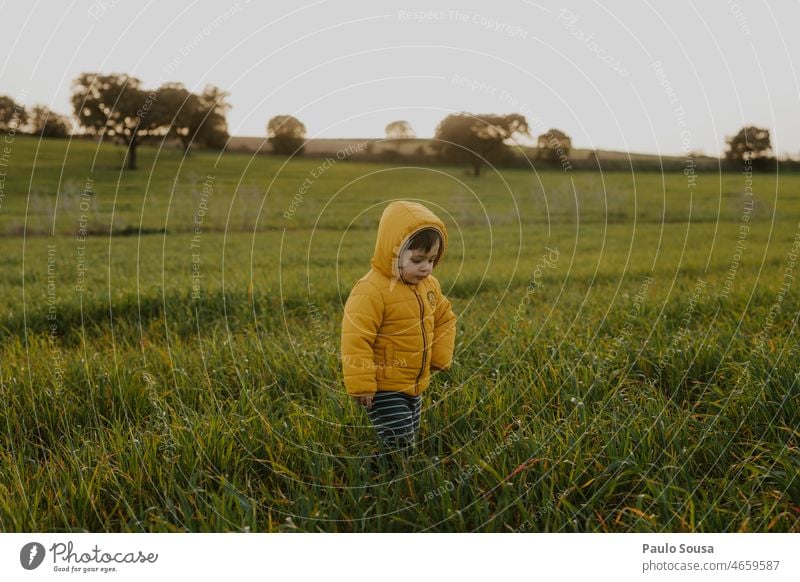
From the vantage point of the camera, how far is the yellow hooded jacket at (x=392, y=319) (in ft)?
9.96

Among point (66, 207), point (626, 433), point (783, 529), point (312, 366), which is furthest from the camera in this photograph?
point (66, 207)

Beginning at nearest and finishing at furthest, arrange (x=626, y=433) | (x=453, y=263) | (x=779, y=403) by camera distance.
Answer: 1. (x=626, y=433)
2. (x=779, y=403)
3. (x=453, y=263)

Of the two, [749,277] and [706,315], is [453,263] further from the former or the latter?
[706,315]

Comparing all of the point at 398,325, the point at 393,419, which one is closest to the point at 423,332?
the point at 398,325

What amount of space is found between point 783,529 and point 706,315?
9.55ft

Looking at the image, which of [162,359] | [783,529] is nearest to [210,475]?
[162,359]

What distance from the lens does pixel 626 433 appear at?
11.0 feet

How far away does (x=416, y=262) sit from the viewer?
312 centimetres

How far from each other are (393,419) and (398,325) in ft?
1.85

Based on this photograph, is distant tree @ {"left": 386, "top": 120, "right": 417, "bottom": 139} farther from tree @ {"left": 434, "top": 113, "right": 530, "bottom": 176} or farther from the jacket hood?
the jacket hood

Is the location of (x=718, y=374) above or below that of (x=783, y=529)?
above

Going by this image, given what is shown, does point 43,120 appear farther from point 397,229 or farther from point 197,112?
point 397,229

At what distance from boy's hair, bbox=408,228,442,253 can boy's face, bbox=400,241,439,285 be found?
14mm
